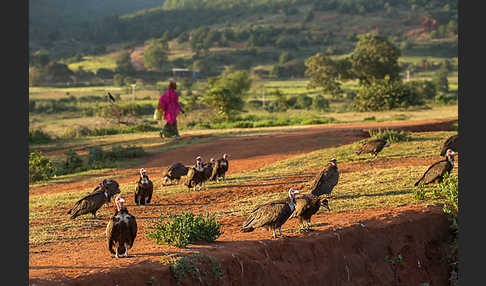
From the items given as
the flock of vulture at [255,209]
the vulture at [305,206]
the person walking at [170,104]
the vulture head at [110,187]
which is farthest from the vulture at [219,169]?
the person walking at [170,104]

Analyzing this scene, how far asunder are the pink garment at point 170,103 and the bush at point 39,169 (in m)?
5.05

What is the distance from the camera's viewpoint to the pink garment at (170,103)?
75.9ft

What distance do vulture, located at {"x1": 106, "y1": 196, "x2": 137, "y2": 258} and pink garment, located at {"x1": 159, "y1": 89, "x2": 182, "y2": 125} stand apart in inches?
601

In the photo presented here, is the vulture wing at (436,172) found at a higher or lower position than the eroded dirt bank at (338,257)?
higher

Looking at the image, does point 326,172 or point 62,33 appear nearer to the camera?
point 326,172

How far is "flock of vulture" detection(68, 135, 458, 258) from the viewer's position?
7969mm

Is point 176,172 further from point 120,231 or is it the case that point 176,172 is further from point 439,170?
point 120,231

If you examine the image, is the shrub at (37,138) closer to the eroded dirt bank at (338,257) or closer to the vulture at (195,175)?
the vulture at (195,175)

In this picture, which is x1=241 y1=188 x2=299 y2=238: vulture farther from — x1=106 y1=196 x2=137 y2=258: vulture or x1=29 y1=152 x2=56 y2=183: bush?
x1=29 y1=152 x2=56 y2=183: bush

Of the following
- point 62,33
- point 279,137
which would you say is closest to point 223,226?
point 279,137

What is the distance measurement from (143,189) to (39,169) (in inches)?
323

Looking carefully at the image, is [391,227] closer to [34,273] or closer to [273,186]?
[273,186]

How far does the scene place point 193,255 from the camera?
8078 mm

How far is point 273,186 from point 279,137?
8275 millimetres
